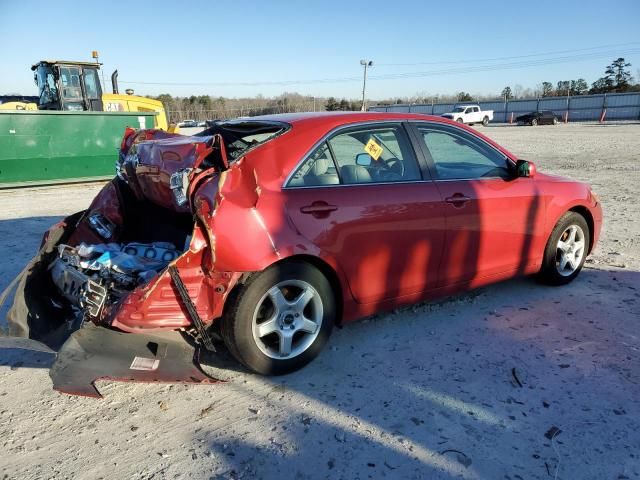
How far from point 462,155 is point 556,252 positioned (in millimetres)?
1368

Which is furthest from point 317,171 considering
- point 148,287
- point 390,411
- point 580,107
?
point 580,107

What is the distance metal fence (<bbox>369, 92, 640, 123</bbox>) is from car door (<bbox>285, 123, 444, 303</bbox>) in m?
40.5

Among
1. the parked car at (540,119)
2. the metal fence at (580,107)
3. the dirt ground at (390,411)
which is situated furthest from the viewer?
the metal fence at (580,107)

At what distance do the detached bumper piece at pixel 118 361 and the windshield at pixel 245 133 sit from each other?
4.11 feet

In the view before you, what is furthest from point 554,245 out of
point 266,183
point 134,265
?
point 134,265

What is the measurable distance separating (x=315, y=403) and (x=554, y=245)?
282cm

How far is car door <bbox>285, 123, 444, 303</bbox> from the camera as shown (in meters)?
3.11

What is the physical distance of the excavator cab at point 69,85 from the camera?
1338 cm

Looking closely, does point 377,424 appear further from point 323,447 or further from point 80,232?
→ point 80,232

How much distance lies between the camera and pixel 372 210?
3.29 metres

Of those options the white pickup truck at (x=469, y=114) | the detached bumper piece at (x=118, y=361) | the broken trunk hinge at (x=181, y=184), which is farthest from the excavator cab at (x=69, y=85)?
the white pickup truck at (x=469, y=114)

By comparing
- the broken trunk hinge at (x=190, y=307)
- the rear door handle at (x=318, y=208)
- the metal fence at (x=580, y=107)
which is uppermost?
the metal fence at (x=580, y=107)

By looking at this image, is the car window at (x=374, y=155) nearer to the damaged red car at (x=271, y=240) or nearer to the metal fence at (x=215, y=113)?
the damaged red car at (x=271, y=240)

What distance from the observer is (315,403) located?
288 cm
